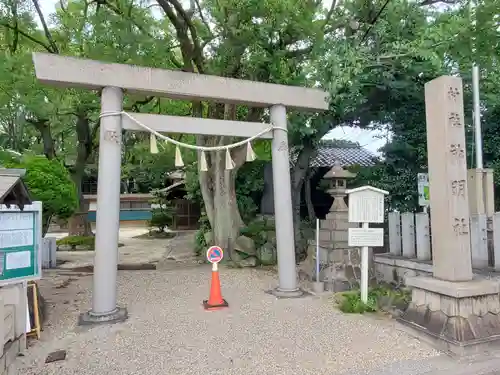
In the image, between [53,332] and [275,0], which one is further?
[275,0]

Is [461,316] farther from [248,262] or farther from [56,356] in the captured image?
[248,262]

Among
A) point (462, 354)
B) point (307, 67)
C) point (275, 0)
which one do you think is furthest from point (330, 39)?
point (462, 354)

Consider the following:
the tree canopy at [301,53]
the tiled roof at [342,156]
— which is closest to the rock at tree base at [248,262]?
the tree canopy at [301,53]

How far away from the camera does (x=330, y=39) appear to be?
8.53 m

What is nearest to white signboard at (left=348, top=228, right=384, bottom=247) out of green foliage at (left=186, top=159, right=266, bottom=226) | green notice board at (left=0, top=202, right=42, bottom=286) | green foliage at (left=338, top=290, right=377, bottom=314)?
green foliage at (left=338, top=290, right=377, bottom=314)

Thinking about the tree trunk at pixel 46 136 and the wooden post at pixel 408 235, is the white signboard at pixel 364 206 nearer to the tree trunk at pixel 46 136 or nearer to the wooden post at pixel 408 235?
the wooden post at pixel 408 235

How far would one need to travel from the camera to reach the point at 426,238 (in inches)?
249

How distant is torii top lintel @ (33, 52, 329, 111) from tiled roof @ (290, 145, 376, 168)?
703cm

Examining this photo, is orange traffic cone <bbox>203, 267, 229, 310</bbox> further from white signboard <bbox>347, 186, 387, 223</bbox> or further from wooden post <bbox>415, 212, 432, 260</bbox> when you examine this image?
wooden post <bbox>415, 212, 432, 260</bbox>

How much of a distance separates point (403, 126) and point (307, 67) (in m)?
3.94

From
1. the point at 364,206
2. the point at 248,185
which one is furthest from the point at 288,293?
the point at 248,185

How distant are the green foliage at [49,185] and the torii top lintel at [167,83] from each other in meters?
4.76

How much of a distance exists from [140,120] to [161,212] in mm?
15568

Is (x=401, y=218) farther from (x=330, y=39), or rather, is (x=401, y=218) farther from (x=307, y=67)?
(x=330, y=39)
